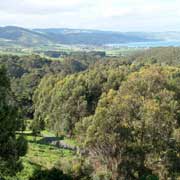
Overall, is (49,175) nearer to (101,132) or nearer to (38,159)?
(38,159)

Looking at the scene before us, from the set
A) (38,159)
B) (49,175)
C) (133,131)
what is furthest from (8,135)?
(133,131)

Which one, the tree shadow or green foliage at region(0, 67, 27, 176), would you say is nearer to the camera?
green foliage at region(0, 67, 27, 176)

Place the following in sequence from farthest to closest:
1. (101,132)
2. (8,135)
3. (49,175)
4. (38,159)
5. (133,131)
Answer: (133,131) < (101,132) < (38,159) < (49,175) < (8,135)

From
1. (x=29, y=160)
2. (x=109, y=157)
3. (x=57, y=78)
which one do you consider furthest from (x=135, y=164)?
(x=57, y=78)

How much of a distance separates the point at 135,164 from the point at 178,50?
129270 mm

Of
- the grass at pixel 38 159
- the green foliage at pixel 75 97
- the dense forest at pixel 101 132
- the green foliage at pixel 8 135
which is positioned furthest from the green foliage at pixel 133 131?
the green foliage at pixel 75 97

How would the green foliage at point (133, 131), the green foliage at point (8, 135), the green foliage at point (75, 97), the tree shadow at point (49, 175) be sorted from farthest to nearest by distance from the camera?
the green foliage at point (75, 97), the green foliage at point (133, 131), the tree shadow at point (49, 175), the green foliage at point (8, 135)

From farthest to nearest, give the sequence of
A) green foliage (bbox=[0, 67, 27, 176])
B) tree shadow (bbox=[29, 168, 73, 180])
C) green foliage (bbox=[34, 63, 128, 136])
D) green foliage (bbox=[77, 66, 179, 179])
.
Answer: green foliage (bbox=[34, 63, 128, 136]), green foliage (bbox=[77, 66, 179, 179]), tree shadow (bbox=[29, 168, 73, 180]), green foliage (bbox=[0, 67, 27, 176])

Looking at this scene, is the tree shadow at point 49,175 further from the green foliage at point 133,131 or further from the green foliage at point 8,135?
the green foliage at point 133,131

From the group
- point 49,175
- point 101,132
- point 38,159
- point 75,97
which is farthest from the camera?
point 75,97

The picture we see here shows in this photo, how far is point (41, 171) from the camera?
90.2 ft

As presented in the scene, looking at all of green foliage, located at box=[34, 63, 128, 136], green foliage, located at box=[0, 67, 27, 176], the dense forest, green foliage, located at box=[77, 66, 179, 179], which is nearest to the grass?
the dense forest

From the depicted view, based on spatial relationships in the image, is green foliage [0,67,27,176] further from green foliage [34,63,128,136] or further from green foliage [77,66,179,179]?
green foliage [34,63,128,136]

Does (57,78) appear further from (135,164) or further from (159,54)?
(159,54)
